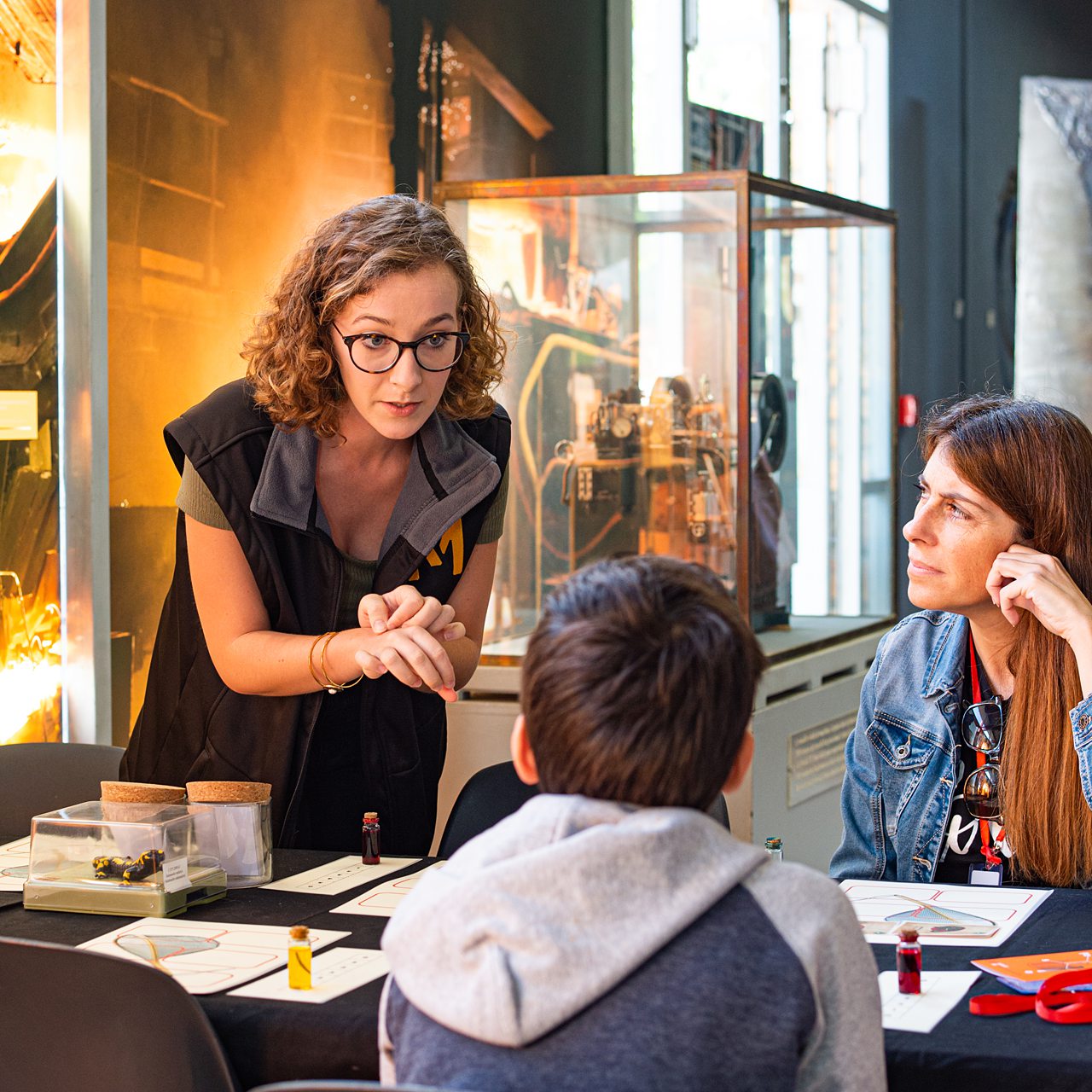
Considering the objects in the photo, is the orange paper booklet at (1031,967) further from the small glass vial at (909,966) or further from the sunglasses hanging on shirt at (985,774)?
the sunglasses hanging on shirt at (985,774)

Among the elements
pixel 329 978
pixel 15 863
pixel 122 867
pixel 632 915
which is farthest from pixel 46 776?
pixel 632 915

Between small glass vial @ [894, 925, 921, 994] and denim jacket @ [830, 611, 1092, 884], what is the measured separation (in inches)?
25.0

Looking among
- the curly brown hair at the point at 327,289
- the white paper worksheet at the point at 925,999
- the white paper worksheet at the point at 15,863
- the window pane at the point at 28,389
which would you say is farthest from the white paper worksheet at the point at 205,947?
the window pane at the point at 28,389

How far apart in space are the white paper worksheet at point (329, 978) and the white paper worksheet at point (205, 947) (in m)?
0.03

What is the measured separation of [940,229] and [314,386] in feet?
18.6

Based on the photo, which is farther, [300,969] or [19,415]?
[19,415]

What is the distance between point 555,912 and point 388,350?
1256 millimetres

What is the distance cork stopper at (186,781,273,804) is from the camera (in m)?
1.98

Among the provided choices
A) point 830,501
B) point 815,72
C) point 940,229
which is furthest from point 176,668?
point 940,229

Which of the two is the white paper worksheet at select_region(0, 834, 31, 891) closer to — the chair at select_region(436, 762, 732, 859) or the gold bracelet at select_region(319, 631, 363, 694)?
the gold bracelet at select_region(319, 631, 363, 694)

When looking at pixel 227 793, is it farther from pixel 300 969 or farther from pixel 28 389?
pixel 28 389

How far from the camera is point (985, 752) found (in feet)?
7.09

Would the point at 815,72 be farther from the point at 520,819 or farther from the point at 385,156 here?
the point at 520,819

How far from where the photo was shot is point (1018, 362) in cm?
754
